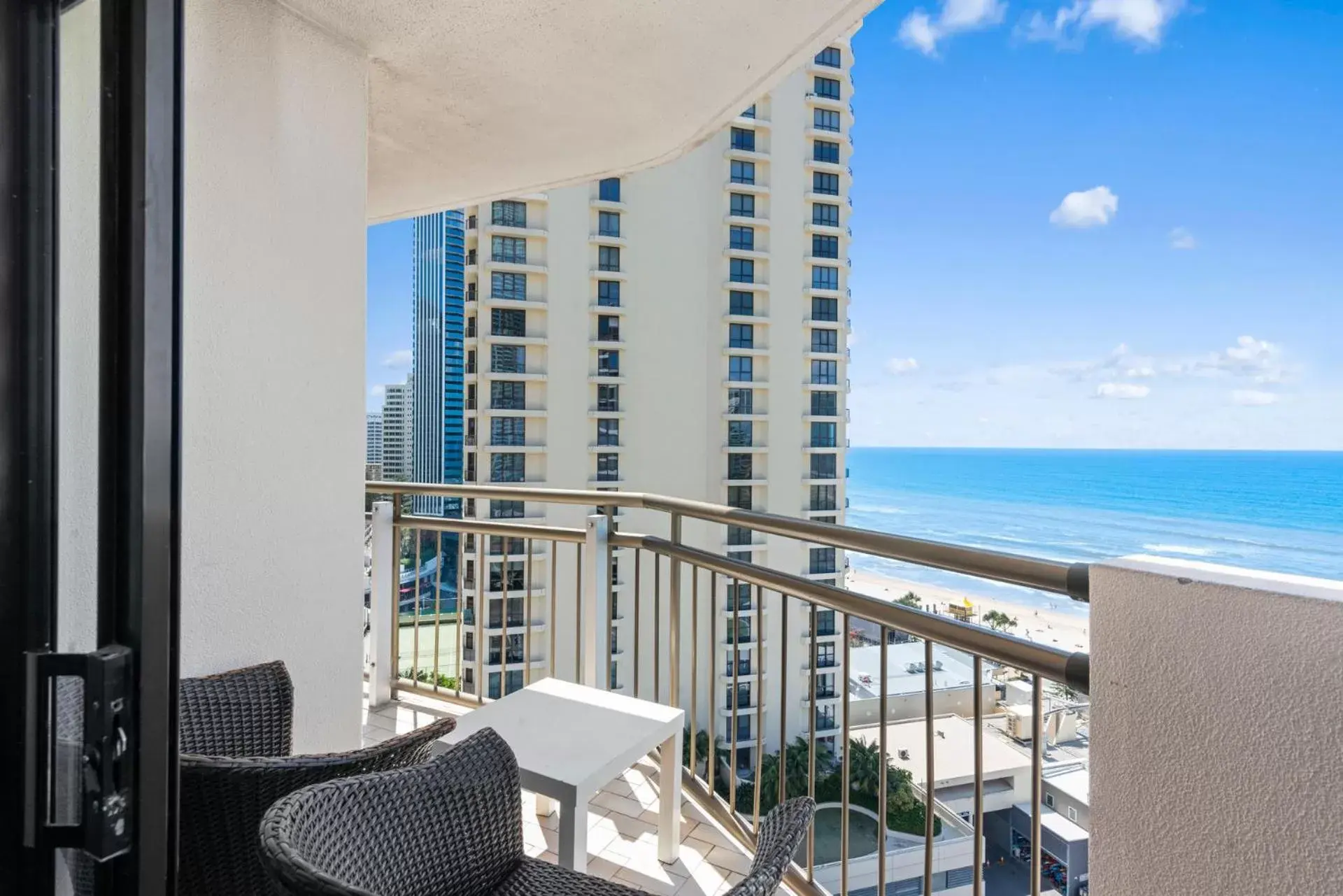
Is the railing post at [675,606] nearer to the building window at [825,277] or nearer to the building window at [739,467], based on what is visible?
the building window at [739,467]

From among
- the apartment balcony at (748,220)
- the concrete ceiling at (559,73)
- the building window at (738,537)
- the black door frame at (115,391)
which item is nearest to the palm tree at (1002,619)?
the building window at (738,537)

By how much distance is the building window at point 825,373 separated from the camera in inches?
786

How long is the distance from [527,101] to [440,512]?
206 cm

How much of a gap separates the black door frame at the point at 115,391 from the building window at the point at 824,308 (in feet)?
65.0

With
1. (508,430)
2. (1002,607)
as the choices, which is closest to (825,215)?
(508,430)

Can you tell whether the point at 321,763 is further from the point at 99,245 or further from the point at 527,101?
the point at 527,101

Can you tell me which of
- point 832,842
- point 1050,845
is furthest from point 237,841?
point 832,842

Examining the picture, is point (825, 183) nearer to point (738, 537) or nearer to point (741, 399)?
point (741, 399)

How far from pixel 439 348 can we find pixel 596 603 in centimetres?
1182

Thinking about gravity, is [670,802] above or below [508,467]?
below

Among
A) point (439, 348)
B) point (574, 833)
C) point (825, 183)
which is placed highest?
point (825, 183)

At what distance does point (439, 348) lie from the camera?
13.6m

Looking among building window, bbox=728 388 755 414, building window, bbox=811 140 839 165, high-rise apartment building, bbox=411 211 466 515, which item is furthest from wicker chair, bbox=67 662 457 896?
building window, bbox=811 140 839 165

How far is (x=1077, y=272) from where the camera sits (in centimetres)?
3378
